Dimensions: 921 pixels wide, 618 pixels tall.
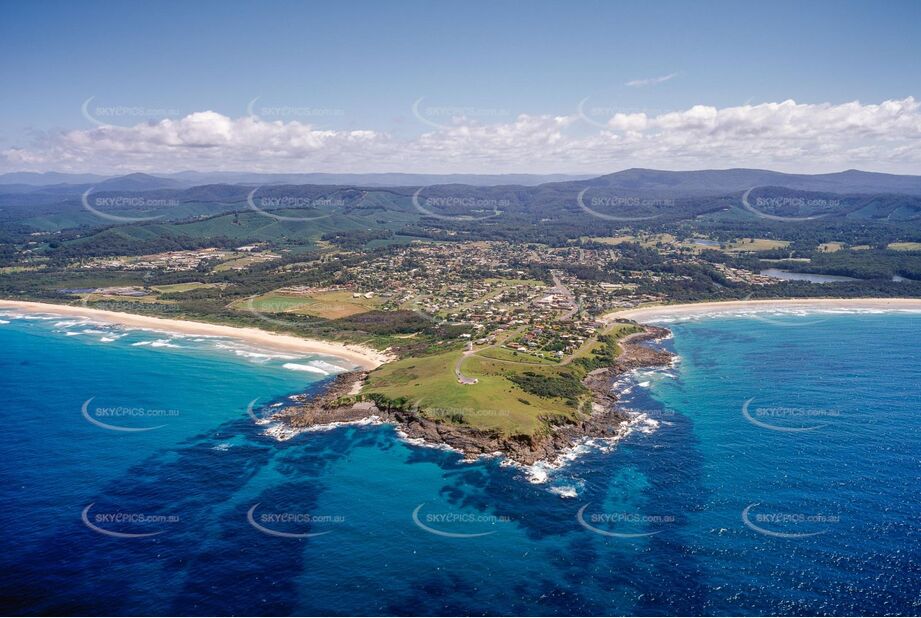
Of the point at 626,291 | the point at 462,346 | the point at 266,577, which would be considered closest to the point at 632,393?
the point at 462,346

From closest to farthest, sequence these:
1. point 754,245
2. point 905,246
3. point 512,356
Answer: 1. point 512,356
2. point 905,246
3. point 754,245

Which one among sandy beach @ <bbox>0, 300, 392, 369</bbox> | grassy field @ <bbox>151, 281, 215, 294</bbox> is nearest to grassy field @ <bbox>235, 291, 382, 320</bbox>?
sandy beach @ <bbox>0, 300, 392, 369</bbox>

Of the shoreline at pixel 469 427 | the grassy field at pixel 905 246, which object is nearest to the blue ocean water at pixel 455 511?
the shoreline at pixel 469 427

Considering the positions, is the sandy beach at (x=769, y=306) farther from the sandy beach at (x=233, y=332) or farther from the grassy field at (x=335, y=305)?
the sandy beach at (x=233, y=332)

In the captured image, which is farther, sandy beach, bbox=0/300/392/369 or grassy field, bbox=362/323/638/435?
sandy beach, bbox=0/300/392/369

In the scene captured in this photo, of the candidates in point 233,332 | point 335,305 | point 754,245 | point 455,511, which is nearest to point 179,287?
point 335,305

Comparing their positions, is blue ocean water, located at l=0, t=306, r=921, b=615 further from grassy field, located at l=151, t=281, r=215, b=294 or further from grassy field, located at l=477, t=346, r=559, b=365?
grassy field, located at l=151, t=281, r=215, b=294

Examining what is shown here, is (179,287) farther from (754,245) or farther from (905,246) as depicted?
(905,246)
